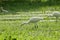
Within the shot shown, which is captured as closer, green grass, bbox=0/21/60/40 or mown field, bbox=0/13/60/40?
mown field, bbox=0/13/60/40

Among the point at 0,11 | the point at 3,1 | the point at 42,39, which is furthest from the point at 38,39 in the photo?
the point at 3,1

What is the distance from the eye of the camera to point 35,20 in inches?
381

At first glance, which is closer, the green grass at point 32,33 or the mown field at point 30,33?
the mown field at point 30,33

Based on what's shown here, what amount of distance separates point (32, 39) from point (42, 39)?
28cm

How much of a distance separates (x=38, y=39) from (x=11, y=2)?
62.3 ft

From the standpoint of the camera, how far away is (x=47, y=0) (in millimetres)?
26641

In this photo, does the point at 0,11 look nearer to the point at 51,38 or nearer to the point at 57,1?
the point at 57,1

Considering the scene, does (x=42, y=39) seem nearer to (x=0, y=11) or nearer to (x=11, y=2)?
(x=0, y=11)

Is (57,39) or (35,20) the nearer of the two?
(57,39)

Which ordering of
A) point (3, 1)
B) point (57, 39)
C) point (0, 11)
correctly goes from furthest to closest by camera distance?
point (3, 1), point (0, 11), point (57, 39)

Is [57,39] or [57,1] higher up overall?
[57,39]

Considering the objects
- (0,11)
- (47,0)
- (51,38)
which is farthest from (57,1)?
(51,38)

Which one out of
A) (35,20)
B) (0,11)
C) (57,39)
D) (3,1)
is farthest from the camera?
(3,1)

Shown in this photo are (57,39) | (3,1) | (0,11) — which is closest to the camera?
(57,39)
